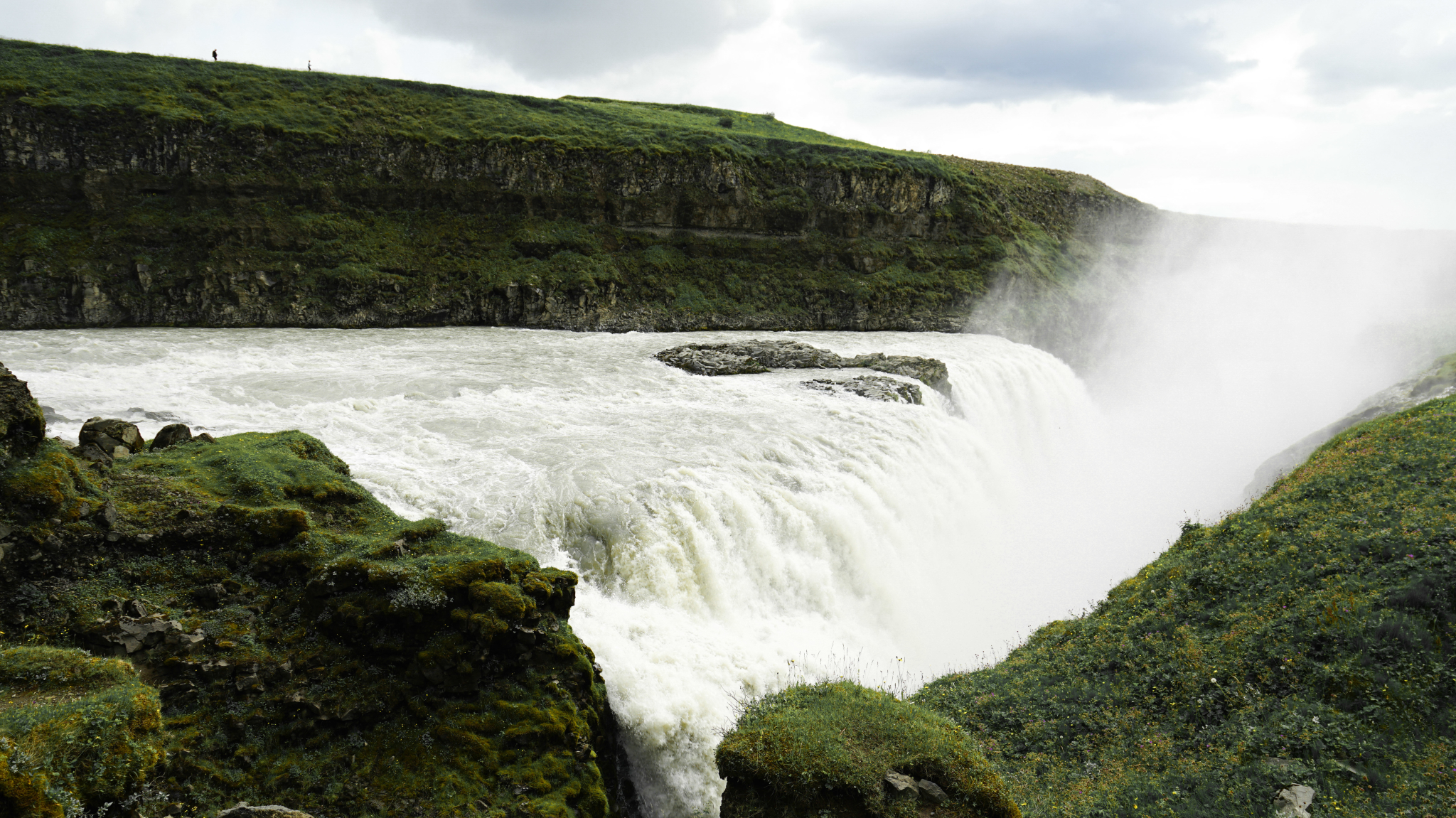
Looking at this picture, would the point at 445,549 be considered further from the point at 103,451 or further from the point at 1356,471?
the point at 1356,471

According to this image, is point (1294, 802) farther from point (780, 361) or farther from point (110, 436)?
point (780, 361)

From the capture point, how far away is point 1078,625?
46.6 ft

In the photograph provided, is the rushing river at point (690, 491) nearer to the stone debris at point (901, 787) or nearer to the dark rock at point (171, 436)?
the stone debris at point (901, 787)

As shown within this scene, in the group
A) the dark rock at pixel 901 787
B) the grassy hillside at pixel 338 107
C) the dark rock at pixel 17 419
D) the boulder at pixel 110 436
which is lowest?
the dark rock at pixel 901 787

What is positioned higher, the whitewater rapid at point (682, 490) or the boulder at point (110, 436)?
the boulder at point (110, 436)

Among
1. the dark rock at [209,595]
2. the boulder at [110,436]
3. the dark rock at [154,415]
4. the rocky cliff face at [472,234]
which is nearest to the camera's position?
the dark rock at [209,595]

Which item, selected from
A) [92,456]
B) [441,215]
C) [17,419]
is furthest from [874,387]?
[441,215]

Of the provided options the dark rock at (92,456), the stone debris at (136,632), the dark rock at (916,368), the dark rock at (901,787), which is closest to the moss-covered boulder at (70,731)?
the stone debris at (136,632)

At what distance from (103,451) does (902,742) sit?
11896 millimetres

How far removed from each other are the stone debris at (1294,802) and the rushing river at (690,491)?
538 centimetres

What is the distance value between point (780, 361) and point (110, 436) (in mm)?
23863

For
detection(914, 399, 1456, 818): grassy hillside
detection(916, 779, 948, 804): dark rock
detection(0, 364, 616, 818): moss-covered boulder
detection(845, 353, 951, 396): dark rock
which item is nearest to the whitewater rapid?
detection(845, 353, 951, 396): dark rock

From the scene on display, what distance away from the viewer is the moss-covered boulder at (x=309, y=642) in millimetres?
7453

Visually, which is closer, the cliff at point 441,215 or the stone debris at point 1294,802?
the stone debris at point 1294,802
